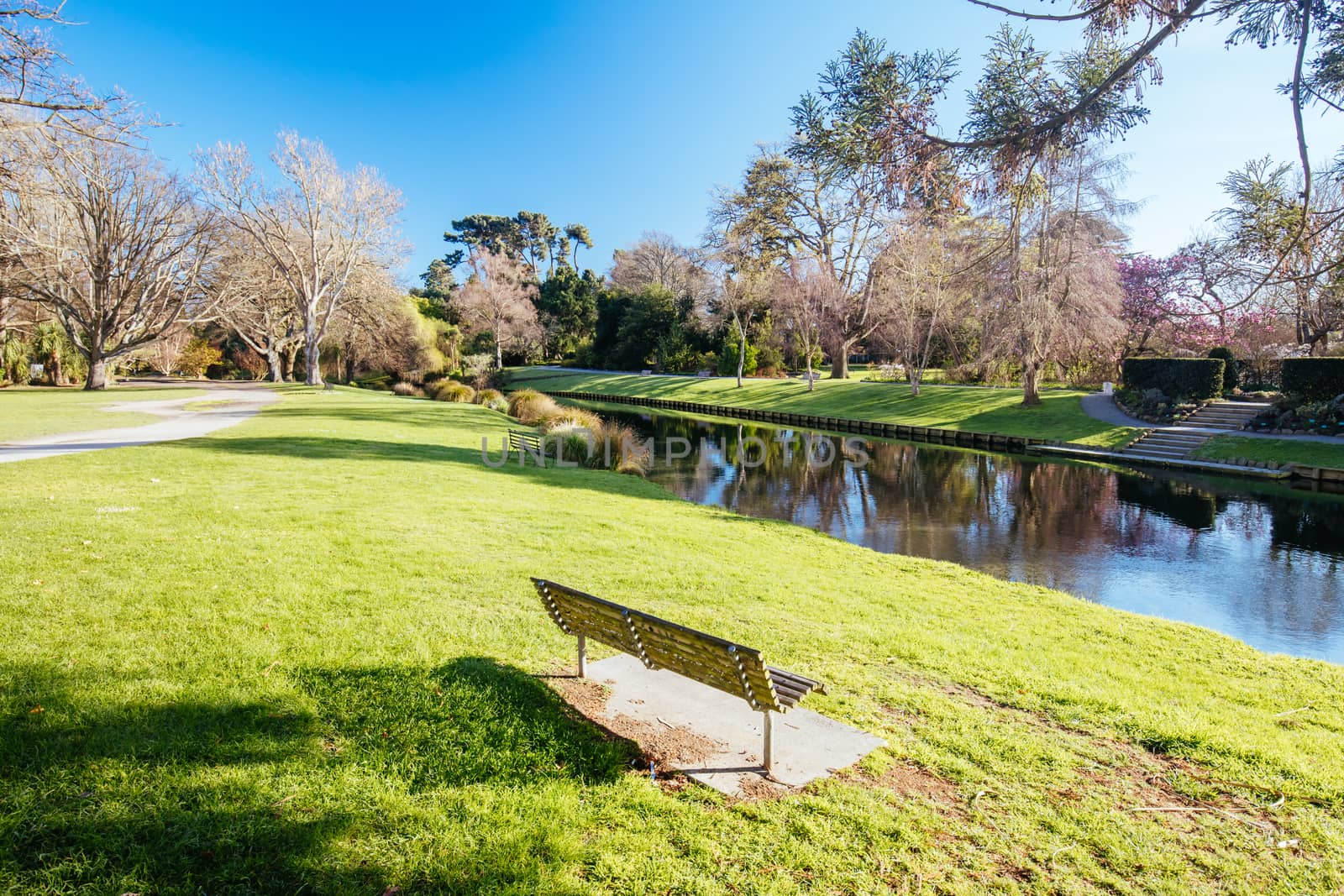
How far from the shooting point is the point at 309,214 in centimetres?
3322

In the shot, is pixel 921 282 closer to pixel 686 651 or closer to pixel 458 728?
pixel 686 651

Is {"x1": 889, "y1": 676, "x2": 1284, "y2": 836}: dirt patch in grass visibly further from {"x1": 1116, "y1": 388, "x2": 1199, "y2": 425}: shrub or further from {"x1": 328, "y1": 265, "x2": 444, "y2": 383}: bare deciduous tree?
{"x1": 328, "y1": 265, "x2": 444, "y2": 383}: bare deciduous tree

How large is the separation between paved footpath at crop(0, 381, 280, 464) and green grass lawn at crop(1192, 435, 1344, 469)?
86.6 feet

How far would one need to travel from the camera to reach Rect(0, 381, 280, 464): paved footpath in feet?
40.4

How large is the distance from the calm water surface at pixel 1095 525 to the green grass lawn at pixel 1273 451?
75.3 inches

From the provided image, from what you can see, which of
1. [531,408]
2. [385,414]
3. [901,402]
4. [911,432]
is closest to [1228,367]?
[911,432]

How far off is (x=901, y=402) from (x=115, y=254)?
35516mm

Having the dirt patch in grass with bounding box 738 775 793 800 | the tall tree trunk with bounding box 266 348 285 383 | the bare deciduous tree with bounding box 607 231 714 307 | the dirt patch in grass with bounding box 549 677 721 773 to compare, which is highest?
the bare deciduous tree with bounding box 607 231 714 307

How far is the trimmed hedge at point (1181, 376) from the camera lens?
80.8ft

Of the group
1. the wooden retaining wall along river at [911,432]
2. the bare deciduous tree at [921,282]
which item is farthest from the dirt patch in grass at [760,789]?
the bare deciduous tree at [921,282]

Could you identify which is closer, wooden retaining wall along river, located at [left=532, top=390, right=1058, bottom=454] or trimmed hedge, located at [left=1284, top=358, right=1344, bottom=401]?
trimmed hedge, located at [left=1284, top=358, right=1344, bottom=401]

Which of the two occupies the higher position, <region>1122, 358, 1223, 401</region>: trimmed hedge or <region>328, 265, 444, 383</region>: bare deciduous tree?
<region>328, 265, 444, 383</region>: bare deciduous tree

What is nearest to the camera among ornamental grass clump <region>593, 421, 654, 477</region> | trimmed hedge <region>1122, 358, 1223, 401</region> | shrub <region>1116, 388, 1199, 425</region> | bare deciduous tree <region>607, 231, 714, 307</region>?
ornamental grass clump <region>593, 421, 654, 477</region>

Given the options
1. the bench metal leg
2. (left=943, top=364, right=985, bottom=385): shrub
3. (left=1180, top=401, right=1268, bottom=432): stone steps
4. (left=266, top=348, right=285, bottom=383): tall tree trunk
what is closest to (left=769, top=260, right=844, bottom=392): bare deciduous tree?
(left=943, top=364, right=985, bottom=385): shrub
